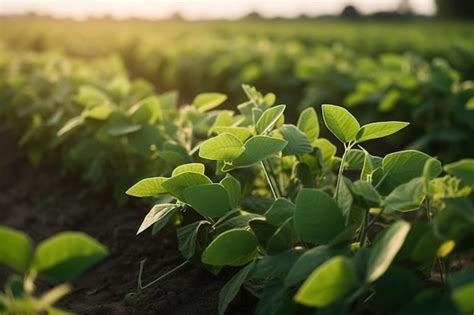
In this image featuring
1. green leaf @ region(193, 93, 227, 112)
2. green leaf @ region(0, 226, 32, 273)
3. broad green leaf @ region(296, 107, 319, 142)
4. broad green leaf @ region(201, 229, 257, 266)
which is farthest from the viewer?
green leaf @ region(193, 93, 227, 112)

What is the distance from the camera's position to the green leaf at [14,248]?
109 cm

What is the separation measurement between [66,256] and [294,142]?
82cm

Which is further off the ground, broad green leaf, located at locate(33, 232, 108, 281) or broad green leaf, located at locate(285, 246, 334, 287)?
broad green leaf, located at locate(33, 232, 108, 281)

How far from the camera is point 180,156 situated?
2227mm

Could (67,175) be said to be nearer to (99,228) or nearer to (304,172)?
(99,228)

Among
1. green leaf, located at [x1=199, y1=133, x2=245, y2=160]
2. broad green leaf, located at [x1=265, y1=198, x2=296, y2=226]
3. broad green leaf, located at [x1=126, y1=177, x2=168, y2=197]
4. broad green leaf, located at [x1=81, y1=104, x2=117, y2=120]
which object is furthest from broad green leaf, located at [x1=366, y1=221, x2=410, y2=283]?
broad green leaf, located at [x1=81, y1=104, x2=117, y2=120]

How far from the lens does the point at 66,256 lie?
1.13 m

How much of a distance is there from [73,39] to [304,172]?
10.1 metres

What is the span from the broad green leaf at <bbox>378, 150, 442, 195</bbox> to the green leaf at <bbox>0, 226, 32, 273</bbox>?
861mm

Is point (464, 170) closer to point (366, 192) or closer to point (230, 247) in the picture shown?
point (366, 192)

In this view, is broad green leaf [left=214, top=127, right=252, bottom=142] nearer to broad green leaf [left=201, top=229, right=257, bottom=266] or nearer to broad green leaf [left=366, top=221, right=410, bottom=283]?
broad green leaf [left=201, top=229, right=257, bottom=266]

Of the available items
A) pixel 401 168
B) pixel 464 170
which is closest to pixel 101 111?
Answer: pixel 401 168

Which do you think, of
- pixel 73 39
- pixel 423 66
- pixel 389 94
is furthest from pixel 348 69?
pixel 73 39

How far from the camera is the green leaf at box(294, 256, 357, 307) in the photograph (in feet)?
3.71
